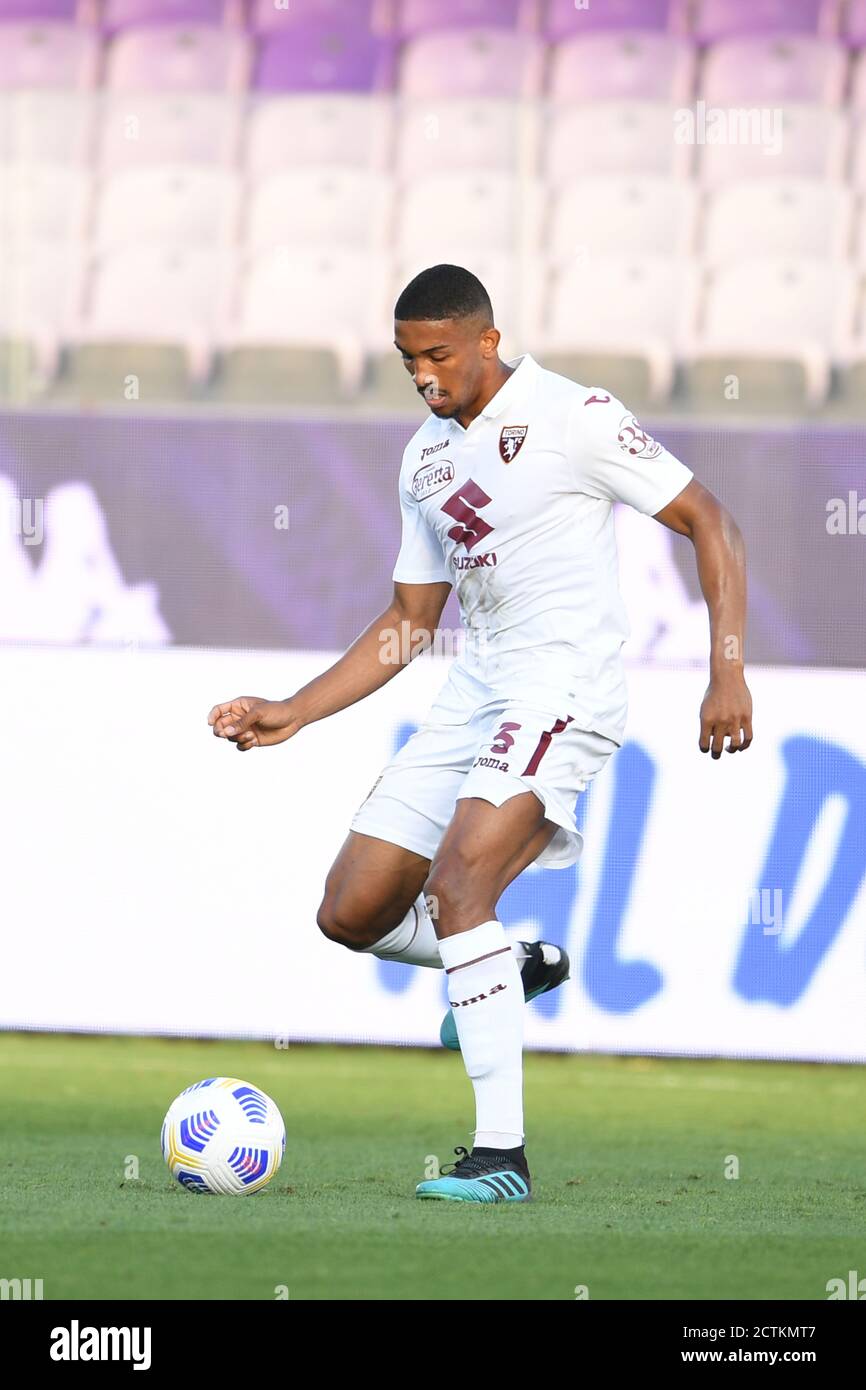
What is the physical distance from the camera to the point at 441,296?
4281 millimetres

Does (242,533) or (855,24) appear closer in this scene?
(242,533)

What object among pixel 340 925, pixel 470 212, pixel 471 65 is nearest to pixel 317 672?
pixel 340 925

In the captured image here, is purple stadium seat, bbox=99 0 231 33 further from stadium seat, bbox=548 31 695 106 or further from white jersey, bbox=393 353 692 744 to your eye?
white jersey, bbox=393 353 692 744

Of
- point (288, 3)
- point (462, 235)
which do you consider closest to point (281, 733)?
point (462, 235)

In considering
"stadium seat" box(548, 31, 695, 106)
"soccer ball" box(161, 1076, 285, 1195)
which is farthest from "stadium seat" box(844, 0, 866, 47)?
"soccer ball" box(161, 1076, 285, 1195)

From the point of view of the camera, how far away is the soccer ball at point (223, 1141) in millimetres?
4273

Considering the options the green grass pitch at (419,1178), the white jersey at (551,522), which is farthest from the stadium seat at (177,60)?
the white jersey at (551,522)

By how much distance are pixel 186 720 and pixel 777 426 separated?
2343 millimetres

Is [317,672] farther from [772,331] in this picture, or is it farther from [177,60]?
[177,60]

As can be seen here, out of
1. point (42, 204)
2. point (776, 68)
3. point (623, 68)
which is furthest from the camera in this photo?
point (623, 68)

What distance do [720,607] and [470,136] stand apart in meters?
5.81

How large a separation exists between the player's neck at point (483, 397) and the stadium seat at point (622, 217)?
455cm

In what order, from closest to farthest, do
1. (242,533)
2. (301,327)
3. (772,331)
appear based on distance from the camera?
(242,533) < (772,331) < (301,327)

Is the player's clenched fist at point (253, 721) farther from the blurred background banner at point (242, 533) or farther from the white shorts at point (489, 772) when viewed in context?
the blurred background banner at point (242, 533)
